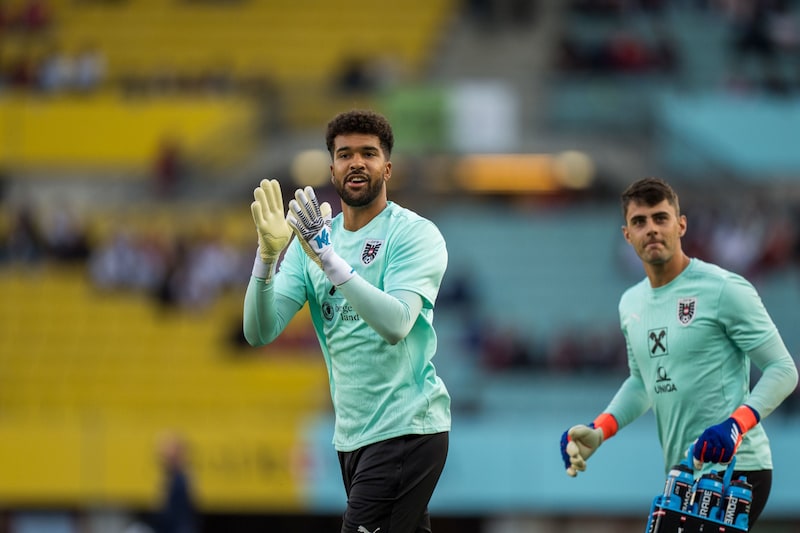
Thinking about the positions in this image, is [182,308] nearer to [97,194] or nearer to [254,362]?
[254,362]

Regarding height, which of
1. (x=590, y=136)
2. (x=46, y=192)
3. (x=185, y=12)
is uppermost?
(x=185, y=12)

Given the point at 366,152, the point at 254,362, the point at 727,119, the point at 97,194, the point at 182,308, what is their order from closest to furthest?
the point at 366,152, the point at 254,362, the point at 182,308, the point at 727,119, the point at 97,194

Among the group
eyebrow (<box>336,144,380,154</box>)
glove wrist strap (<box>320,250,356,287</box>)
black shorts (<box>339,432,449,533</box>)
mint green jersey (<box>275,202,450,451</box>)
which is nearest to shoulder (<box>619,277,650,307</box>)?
mint green jersey (<box>275,202,450,451</box>)

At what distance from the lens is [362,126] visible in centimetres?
681

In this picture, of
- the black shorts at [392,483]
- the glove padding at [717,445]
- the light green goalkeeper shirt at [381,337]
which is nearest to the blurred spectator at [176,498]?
the light green goalkeeper shirt at [381,337]

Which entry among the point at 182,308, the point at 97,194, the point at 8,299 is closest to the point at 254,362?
the point at 182,308

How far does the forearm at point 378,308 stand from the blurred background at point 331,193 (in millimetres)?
9225

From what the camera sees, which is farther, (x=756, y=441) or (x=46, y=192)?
(x=46, y=192)

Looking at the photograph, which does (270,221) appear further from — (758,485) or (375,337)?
(758,485)

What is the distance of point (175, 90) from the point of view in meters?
31.1

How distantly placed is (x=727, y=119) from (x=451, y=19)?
7.10 metres

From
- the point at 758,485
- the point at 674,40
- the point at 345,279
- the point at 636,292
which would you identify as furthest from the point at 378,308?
the point at 674,40

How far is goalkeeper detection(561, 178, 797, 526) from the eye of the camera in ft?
24.1

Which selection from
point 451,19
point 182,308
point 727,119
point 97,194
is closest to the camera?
point 182,308
